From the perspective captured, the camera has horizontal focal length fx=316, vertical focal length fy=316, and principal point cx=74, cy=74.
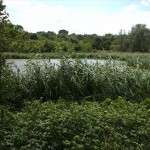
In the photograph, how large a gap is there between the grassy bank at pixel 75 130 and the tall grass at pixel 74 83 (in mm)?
1615

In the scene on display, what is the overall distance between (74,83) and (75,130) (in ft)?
8.81

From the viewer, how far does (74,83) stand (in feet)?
22.7

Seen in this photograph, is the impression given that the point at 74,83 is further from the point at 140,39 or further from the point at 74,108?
the point at 140,39

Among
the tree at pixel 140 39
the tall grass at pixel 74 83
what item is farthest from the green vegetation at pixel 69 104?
the tree at pixel 140 39

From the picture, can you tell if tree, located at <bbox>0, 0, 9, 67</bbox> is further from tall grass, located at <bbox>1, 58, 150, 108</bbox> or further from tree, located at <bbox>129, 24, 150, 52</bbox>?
tree, located at <bbox>129, 24, 150, 52</bbox>

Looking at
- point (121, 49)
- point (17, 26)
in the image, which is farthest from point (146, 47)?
point (17, 26)

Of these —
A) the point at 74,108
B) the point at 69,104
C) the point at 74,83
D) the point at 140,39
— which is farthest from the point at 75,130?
the point at 140,39

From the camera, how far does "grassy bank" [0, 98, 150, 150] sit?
400 cm

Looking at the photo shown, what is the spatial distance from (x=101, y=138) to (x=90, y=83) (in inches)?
115

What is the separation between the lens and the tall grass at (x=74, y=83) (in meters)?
6.77

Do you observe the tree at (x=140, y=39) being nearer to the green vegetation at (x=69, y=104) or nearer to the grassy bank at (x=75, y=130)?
the green vegetation at (x=69, y=104)

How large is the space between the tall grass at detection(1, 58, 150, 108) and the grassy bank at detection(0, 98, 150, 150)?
162 cm

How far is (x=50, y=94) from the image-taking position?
6684mm

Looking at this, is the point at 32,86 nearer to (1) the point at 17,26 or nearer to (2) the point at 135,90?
(1) the point at 17,26
